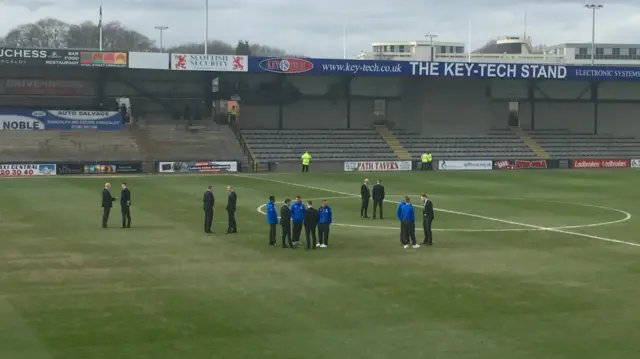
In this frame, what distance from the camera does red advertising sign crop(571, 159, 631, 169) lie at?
7756 cm

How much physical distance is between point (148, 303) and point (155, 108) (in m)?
58.2

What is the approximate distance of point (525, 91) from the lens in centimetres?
8675

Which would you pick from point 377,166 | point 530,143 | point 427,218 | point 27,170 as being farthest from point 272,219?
point 530,143

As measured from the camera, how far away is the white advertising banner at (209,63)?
2847 inches

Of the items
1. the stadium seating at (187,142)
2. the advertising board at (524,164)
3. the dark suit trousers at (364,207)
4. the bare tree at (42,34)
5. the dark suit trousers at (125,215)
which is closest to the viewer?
the dark suit trousers at (125,215)

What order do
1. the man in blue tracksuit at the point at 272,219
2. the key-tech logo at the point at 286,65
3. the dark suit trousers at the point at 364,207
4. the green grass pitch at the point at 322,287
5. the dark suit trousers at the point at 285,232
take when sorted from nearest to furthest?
the green grass pitch at the point at 322,287, the dark suit trousers at the point at 285,232, the man in blue tracksuit at the point at 272,219, the dark suit trousers at the point at 364,207, the key-tech logo at the point at 286,65

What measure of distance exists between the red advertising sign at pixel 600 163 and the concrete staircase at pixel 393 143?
45.2 feet

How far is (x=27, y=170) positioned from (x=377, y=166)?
25572 millimetres

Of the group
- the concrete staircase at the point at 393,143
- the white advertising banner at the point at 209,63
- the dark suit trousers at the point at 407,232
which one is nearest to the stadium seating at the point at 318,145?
the concrete staircase at the point at 393,143

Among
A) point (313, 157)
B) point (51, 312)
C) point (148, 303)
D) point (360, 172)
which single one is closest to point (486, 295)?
point (148, 303)

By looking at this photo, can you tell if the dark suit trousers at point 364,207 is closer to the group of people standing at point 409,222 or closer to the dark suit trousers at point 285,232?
the group of people standing at point 409,222

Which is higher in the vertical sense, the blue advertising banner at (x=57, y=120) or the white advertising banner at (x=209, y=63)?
the white advertising banner at (x=209, y=63)

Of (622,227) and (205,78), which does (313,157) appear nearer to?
(205,78)

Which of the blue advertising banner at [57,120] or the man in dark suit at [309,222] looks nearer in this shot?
the man in dark suit at [309,222]
